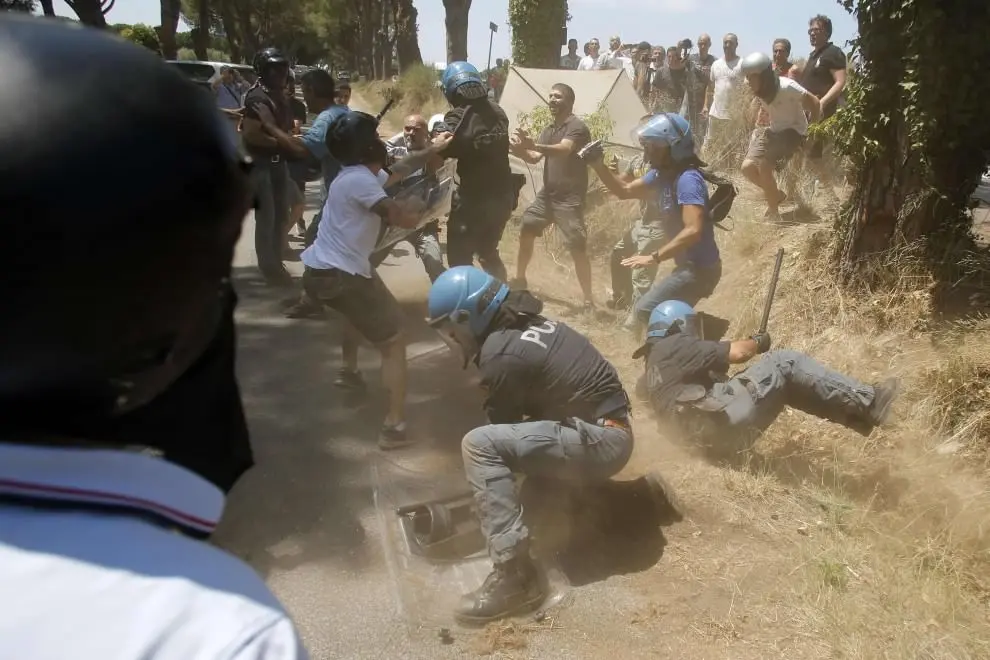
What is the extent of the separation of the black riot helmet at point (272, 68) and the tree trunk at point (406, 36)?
19.5m

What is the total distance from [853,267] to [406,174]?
3249 mm

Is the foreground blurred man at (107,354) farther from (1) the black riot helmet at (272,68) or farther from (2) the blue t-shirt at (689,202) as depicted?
(1) the black riot helmet at (272,68)

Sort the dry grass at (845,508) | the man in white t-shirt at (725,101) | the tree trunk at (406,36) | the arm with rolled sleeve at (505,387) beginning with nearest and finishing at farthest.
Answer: the dry grass at (845,508), the arm with rolled sleeve at (505,387), the man in white t-shirt at (725,101), the tree trunk at (406,36)

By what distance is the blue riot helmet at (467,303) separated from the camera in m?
3.71

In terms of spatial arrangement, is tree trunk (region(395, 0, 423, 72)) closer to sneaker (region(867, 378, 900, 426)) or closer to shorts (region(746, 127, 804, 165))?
shorts (region(746, 127, 804, 165))

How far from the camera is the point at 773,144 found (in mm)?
7652

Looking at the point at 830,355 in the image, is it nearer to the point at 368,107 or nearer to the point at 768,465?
the point at 768,465

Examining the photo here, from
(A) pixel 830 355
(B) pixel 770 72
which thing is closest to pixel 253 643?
(A) pixel 830 355

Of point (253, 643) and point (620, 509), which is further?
point (620, 509)

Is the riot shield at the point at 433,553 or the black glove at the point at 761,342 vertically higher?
the black glove at the point at 761,342

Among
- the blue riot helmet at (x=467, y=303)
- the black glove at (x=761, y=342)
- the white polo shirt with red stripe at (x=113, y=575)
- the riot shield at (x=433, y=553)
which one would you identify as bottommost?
the riot shield at (x=433, y=553)

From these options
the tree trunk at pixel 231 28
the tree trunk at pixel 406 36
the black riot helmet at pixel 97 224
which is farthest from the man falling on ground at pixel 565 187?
the tree trunk at pixel 231 28

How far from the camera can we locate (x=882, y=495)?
13.4 ft

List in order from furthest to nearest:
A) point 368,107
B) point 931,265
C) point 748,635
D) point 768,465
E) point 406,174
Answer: point 368,107 < point 406,174 < point 931,265 < point 768,465 < point 748,635
